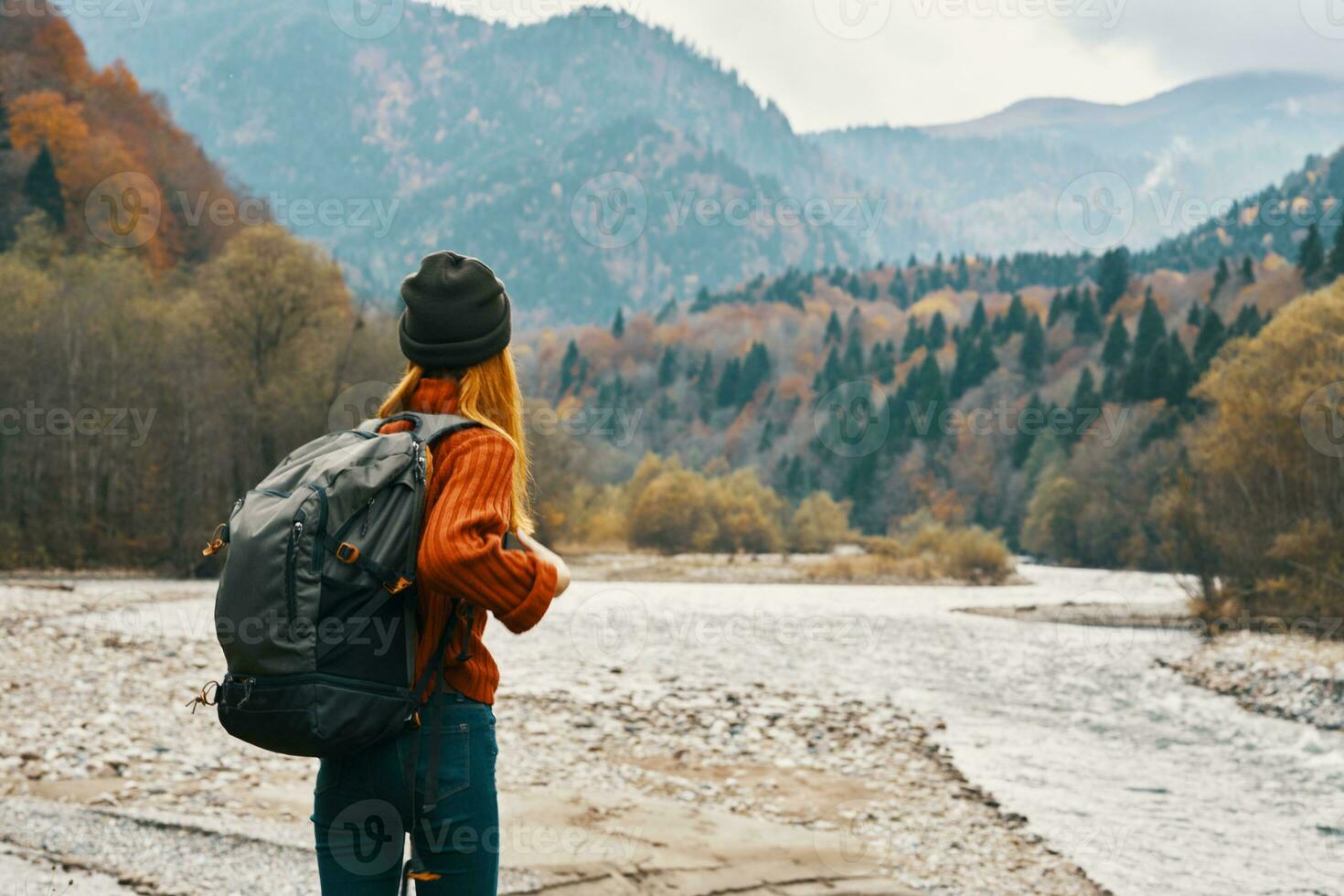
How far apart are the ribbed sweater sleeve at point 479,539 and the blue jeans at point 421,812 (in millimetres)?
303

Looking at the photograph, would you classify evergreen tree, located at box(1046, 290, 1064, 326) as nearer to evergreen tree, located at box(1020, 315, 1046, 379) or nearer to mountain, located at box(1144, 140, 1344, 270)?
evergreen tree, located at box(1020, 315, 1046, 379)

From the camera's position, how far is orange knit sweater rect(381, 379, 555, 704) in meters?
2.73

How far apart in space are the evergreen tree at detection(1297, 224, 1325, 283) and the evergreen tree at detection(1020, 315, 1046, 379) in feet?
104

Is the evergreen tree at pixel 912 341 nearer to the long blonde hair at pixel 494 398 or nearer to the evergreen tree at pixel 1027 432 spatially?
the evergreen tree at pixel 1027 432

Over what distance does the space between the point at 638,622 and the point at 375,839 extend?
93.3ft

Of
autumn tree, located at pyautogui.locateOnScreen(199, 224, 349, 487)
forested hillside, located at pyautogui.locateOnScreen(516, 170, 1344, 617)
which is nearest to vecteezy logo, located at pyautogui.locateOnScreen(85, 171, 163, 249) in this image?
autumn tree, located at pyautogui.locateOnScreen(199, 224, 349, 487)

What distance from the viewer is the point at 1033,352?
4569 inches

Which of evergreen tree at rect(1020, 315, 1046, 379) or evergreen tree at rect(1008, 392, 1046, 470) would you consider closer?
evergreen tree at rect(1008, 392, 1046, 470)

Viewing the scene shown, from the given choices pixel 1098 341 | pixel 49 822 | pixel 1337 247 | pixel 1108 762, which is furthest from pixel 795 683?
pixel 1098 341

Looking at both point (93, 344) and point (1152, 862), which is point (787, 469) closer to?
point (93, 344)

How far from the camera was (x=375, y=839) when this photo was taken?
2877mm

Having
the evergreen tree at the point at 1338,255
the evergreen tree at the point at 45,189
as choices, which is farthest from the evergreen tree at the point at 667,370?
the evergreen tree at the point at 45,189

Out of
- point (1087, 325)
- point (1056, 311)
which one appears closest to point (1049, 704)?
point (1087, 325)

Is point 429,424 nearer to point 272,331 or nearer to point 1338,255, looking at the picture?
point 272,331
